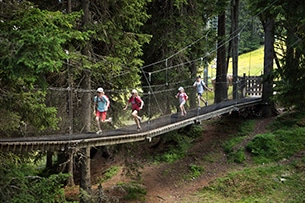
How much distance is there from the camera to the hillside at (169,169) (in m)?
8.15

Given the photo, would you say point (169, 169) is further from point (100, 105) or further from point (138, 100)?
point (100, 105)

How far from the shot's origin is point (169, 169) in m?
9.48

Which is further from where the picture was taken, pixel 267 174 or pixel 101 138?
pixel 267 174

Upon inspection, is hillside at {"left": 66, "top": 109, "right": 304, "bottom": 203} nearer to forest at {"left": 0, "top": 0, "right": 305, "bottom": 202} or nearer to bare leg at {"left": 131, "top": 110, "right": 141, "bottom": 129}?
forest at {"left": 0, "top": 0, "right": 305, "bottom": 202}

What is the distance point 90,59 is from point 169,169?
164 inches

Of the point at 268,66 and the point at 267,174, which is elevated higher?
the point at 268,66

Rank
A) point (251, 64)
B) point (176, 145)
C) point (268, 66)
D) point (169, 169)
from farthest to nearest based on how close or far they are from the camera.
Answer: point (251, 64) → point (268, 66) → point (176, 145) → point (169, 169)

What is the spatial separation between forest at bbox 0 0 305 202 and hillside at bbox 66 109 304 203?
1.37 meters

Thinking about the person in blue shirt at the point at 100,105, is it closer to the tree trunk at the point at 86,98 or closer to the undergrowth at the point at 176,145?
the tree trunk at the point at 86,98

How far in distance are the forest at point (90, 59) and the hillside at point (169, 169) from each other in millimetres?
1368

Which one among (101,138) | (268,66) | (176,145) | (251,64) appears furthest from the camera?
(251,64)

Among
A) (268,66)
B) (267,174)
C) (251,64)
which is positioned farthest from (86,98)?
(251,64)

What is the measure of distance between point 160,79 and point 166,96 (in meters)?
0.94

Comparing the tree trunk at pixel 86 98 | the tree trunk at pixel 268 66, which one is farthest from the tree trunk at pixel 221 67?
the tree trunk at pixel 86 98
